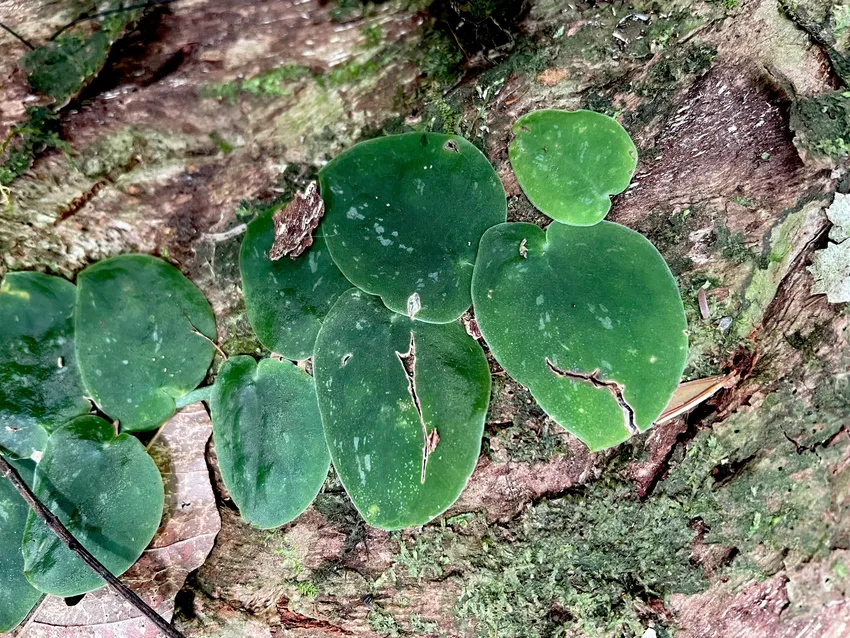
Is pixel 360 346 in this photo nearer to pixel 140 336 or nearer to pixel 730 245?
pixel 140 336

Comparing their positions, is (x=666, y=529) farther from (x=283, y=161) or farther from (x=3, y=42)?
(x=3, y=42)

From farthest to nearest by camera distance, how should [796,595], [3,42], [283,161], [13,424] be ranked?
[796,595] → [13,424] → [283,161] → [3,42]

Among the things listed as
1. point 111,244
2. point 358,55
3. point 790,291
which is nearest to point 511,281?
point 358,55

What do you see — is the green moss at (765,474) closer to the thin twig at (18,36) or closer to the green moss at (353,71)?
the green moss at (353,71)

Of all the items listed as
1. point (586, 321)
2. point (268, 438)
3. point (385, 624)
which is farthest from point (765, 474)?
point (268, 438)

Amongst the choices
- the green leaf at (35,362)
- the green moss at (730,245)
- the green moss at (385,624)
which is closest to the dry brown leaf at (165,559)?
the green leaf at (35,362)
